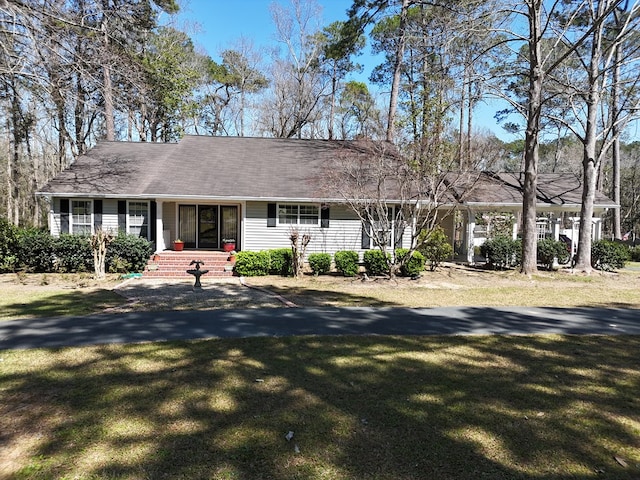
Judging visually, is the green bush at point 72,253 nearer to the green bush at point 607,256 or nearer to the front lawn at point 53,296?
the front lawn at point 53,296

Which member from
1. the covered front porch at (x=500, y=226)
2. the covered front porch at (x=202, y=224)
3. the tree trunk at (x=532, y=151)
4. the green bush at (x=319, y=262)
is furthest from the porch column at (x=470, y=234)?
the covered front porch at (x=202, y=224)

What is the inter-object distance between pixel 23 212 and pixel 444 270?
35565 millimetres

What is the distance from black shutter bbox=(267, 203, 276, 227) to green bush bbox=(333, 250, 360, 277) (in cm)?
285

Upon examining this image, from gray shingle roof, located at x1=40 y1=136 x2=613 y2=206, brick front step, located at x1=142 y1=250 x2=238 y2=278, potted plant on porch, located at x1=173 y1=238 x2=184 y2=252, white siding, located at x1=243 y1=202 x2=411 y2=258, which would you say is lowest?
brick front step, located at x1=142 y1=250 x2=238 y2=278

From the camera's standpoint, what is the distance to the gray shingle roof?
1430 cm

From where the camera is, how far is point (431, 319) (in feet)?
24.5

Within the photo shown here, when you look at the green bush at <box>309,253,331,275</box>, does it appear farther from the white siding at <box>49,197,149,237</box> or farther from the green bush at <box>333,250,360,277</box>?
the white siding at <box>49,197,149,237</box>

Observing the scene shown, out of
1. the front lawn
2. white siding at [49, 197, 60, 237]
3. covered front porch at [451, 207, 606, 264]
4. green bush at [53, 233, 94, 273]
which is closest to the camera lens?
the front lawn

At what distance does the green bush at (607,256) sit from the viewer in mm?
15992

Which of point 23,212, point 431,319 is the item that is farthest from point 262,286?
point 23,212

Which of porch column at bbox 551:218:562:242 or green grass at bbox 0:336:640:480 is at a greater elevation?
porch column at bbox 551:218:562:242

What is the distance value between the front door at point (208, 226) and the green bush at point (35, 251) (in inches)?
195

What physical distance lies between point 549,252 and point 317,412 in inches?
574

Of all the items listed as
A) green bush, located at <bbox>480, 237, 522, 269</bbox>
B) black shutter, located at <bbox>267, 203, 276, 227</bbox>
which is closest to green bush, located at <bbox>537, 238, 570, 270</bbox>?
green bush, located at <bbox>480, 237, 522, 269</bbox>
